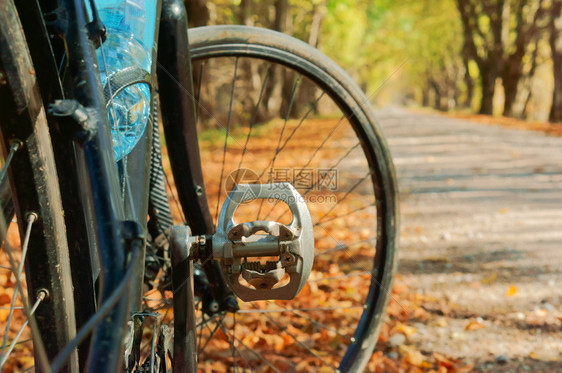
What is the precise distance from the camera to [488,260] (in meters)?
3.43

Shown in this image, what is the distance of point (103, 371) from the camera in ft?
2.14

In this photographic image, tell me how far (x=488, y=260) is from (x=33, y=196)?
3.18 metres

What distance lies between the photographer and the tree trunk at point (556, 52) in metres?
15.2

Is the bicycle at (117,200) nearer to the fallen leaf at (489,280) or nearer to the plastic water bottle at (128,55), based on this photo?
the plastic water bottle at (128,55)

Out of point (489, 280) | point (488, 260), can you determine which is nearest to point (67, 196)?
point (489, 280)

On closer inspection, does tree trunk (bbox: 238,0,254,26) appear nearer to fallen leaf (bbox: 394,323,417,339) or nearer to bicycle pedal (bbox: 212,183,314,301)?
fallen leaf (bbox: 394,323,417,339)

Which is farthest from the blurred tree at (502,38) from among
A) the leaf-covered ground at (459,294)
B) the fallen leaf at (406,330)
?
the fallen leaf at (406,330)

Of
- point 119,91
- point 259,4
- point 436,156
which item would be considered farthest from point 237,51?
point 259,4

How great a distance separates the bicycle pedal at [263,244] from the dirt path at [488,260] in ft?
4.57

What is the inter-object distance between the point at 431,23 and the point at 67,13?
34402mm

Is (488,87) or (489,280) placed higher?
(488,87)

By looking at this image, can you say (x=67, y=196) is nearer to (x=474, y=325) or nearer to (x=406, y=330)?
(x=406, y=330)

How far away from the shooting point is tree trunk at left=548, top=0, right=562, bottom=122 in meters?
15.2

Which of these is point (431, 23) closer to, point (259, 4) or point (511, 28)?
point (511, 28)
